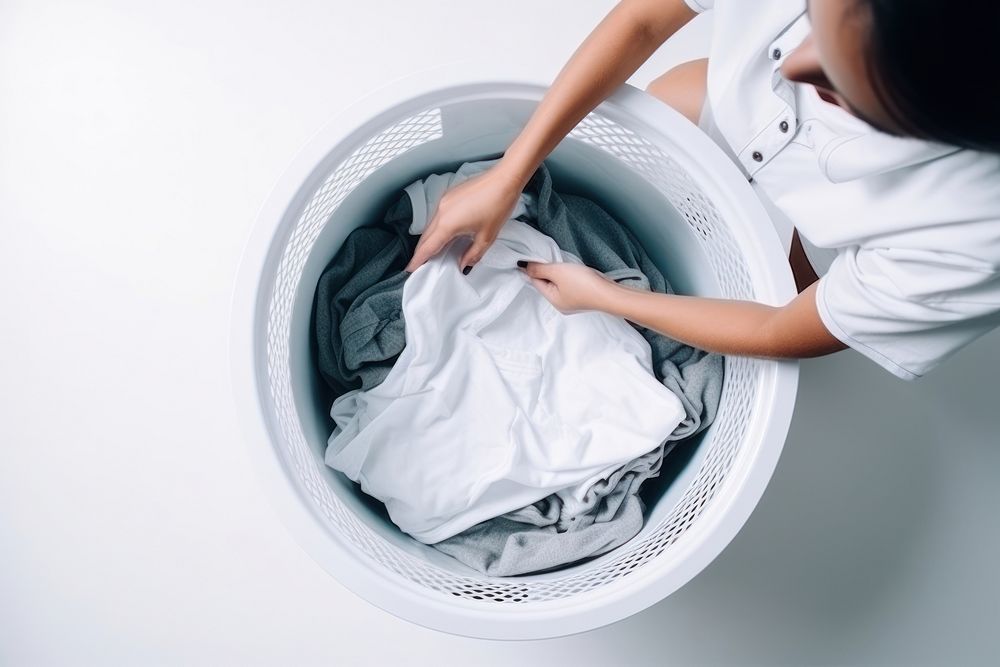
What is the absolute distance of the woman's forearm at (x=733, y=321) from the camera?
2.03 feet

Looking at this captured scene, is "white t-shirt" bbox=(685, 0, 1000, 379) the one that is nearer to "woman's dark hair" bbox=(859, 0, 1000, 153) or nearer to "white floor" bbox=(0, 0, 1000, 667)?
"woman's dark hair" bbox=(859, 0, 1000, 153)

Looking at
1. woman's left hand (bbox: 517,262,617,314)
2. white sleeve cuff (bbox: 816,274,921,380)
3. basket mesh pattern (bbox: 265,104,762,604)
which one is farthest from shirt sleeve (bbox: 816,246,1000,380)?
woman's left hand (bbox: 517,262,617,314)

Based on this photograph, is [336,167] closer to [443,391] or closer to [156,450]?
[443,391]

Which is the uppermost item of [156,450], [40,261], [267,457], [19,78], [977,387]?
[19,78]

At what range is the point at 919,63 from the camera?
0.35 m

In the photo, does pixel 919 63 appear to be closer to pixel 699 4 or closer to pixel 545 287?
pixel 699 4

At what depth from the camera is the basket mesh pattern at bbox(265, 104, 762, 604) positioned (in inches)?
27.9

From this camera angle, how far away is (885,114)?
0.39 m

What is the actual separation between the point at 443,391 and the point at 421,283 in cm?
12

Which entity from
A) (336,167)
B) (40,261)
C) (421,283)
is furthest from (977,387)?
(40,261)

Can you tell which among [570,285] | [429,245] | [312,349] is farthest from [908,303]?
[312,349]

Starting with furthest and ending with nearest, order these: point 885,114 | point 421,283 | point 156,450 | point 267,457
A: 1. point 156,450
2. point 421,283
3. point 267,457
4. point 885,114

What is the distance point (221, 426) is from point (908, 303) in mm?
828

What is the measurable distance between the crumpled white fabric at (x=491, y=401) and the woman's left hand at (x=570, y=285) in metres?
0.02
